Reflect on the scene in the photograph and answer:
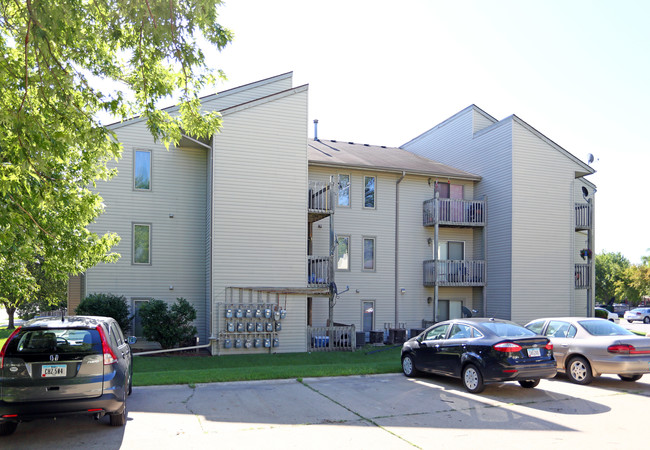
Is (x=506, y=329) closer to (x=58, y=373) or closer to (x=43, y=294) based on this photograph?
(x=58, y=373)

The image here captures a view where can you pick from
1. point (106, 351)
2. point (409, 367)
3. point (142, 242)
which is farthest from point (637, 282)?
point (106, 351)

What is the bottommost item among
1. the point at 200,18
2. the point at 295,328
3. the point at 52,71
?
the point at 295,328

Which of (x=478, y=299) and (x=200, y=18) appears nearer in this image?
(x=200, y=18)

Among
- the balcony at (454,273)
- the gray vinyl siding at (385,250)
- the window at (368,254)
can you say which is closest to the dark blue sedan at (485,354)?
the gray vinyl siding at (385,250)

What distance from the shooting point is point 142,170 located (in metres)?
19.1

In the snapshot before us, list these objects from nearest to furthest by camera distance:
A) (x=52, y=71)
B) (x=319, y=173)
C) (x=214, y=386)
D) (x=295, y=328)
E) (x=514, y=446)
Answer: (x=514, y=446) → (x=52, y=71) → (x=214, y=386) → (x=295, y=328) → (x=319, y=173)

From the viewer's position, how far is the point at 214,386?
410 inches

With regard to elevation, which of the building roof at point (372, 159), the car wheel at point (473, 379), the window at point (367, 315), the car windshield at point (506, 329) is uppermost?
the building roof at point (372, 159)

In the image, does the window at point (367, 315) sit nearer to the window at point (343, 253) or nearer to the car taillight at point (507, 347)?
the window at point (343, 253)

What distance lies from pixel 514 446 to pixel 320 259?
13037 mm

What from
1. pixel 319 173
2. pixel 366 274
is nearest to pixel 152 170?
pixel 319 173

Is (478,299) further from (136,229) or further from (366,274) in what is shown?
(136,229)

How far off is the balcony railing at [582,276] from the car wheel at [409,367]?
14672 millimetres

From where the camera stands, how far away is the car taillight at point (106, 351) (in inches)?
272
